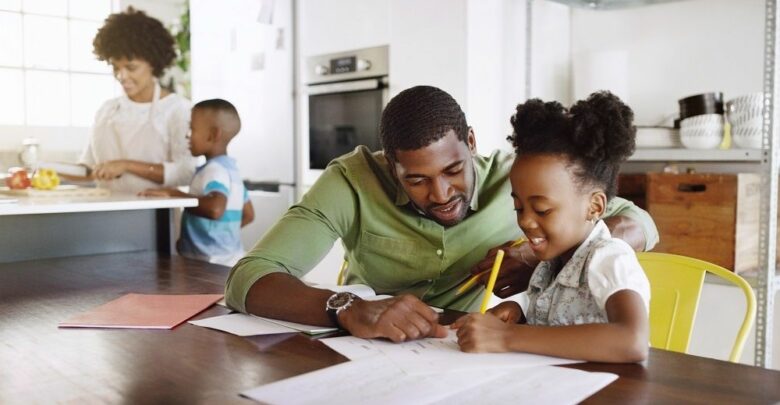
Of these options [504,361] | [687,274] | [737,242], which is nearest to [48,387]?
[504,361]

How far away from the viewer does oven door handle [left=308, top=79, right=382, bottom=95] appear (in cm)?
335

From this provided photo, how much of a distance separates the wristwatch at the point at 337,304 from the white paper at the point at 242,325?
0.20 feet

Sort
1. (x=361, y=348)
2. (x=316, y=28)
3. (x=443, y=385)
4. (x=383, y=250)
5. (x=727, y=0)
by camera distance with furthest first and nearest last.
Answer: (x=316, y=28)
(x=727, y=0)
(x=383, y=250)
(x=361, y=348)
(x=443, y=385)

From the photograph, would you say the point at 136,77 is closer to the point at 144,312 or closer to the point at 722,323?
the point at 144,312

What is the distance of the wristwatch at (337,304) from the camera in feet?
3.71

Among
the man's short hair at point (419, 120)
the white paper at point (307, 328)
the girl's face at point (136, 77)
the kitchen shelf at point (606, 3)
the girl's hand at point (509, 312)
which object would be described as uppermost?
the kitchen shelf at point (606, 3)

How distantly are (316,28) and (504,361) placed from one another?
118 inches

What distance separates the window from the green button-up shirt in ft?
10.5

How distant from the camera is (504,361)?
92cm

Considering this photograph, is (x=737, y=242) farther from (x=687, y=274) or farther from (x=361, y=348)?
(x=361, y=348)

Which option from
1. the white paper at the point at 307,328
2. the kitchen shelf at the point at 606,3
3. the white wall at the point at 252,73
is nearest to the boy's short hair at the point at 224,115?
the white wall at the point at 252,73

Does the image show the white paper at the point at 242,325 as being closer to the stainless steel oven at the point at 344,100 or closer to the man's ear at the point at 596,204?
the man's ear at the point at 596,204

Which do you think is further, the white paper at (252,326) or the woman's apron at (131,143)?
the woman's apron at (131,143)

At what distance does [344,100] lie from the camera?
3.54 m
